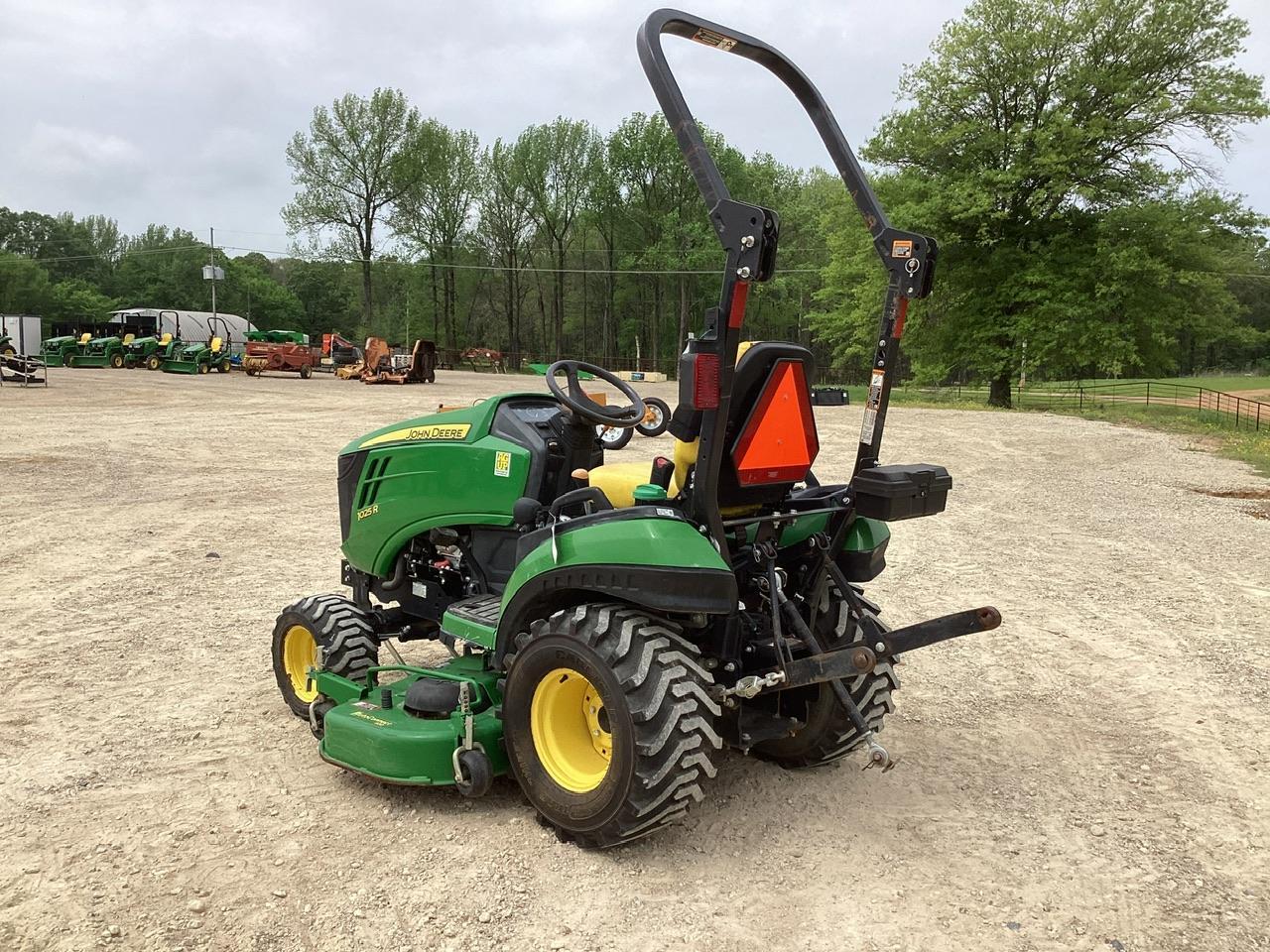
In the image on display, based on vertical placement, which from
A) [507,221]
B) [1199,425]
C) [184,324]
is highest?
[507,221]

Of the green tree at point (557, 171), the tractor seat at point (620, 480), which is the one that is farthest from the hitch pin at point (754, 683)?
the green tree at point (557, 171)

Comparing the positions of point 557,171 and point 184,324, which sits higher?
point 557,171

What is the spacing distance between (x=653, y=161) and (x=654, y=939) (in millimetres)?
53121

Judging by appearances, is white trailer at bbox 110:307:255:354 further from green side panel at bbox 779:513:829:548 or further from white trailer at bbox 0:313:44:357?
green side panel at bbox 779:513:829:548

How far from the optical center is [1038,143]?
27266 millimetres

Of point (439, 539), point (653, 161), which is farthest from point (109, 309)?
point (439, 539)

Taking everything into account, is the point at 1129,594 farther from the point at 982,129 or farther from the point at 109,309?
the point at 109,309

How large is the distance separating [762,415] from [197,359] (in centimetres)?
3690

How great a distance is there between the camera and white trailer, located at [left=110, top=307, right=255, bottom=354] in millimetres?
41906

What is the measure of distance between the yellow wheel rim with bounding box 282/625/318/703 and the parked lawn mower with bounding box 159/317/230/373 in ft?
114

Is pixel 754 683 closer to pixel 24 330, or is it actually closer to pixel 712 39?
pixel 712 39

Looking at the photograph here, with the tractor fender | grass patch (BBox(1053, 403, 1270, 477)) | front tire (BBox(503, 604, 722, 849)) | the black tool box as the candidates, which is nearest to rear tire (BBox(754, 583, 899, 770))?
the black tool box

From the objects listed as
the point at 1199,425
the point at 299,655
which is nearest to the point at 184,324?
the point at 1199,425

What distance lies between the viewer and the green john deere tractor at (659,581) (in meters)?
2.86
